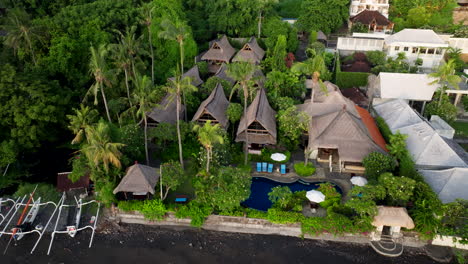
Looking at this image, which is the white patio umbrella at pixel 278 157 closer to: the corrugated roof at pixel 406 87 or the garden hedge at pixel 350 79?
the corrugated roof at pixel 406 87

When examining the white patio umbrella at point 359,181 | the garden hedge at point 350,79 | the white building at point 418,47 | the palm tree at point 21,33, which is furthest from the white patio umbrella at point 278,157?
the palm tree at point 21,33

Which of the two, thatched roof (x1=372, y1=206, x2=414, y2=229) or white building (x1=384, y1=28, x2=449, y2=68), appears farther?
white building (x1=384, y1=28, x2=449, y2=68)

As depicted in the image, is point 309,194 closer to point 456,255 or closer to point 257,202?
point 257,202

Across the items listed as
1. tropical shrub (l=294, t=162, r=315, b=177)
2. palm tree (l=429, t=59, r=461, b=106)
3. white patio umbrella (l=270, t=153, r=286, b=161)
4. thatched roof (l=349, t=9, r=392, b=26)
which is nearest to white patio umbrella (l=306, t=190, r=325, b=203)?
tropical shrub (l=294, t=162, r=315, b=177)

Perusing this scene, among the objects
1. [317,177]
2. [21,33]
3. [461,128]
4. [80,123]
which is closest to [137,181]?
[80,123]

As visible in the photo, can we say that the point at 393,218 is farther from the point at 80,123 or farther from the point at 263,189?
the point at 80,123

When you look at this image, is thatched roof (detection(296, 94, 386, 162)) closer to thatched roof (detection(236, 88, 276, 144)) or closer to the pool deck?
the pool deck
